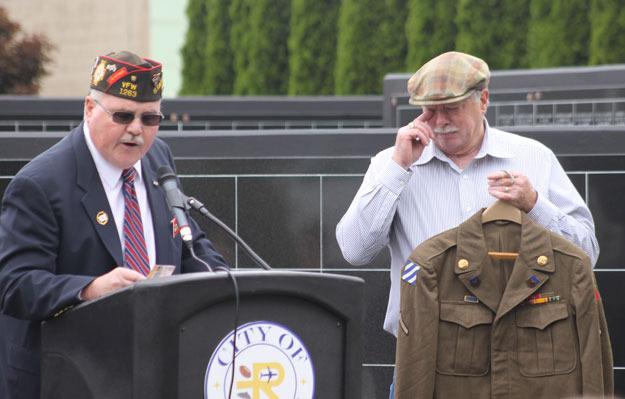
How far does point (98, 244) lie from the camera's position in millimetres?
4141

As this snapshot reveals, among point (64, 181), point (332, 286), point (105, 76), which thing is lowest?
point (332, 286)

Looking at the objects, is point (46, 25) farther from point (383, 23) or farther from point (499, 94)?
point (499, 94)

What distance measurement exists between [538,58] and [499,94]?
4.40 metres

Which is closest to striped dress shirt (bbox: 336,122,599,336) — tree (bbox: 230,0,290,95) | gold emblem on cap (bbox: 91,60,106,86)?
gold emblem on cap (bbox: 91,60,106,86)

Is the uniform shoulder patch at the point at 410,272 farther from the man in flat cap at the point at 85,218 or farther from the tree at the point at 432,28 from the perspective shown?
the tree at the point at 432,28

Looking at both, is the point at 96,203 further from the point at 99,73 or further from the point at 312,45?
the point at 312,45

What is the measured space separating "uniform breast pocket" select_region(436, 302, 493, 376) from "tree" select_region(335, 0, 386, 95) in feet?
41.1

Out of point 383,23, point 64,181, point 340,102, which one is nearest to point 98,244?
point 64,181

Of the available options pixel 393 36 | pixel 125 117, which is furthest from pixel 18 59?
pixel 125 117

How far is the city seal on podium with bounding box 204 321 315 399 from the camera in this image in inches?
150

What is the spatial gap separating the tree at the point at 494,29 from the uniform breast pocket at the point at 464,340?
441 inches

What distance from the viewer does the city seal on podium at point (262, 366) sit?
Result: 3801mm

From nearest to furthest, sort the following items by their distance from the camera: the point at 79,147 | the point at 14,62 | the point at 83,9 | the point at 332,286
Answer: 1. the point at 332,286
2. the point at 79,147
3. the point at 14,62
4. the point at 83,9

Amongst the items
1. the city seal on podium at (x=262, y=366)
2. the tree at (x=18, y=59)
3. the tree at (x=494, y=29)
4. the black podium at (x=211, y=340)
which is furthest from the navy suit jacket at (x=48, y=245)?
the tree at (x=18, y=59)
